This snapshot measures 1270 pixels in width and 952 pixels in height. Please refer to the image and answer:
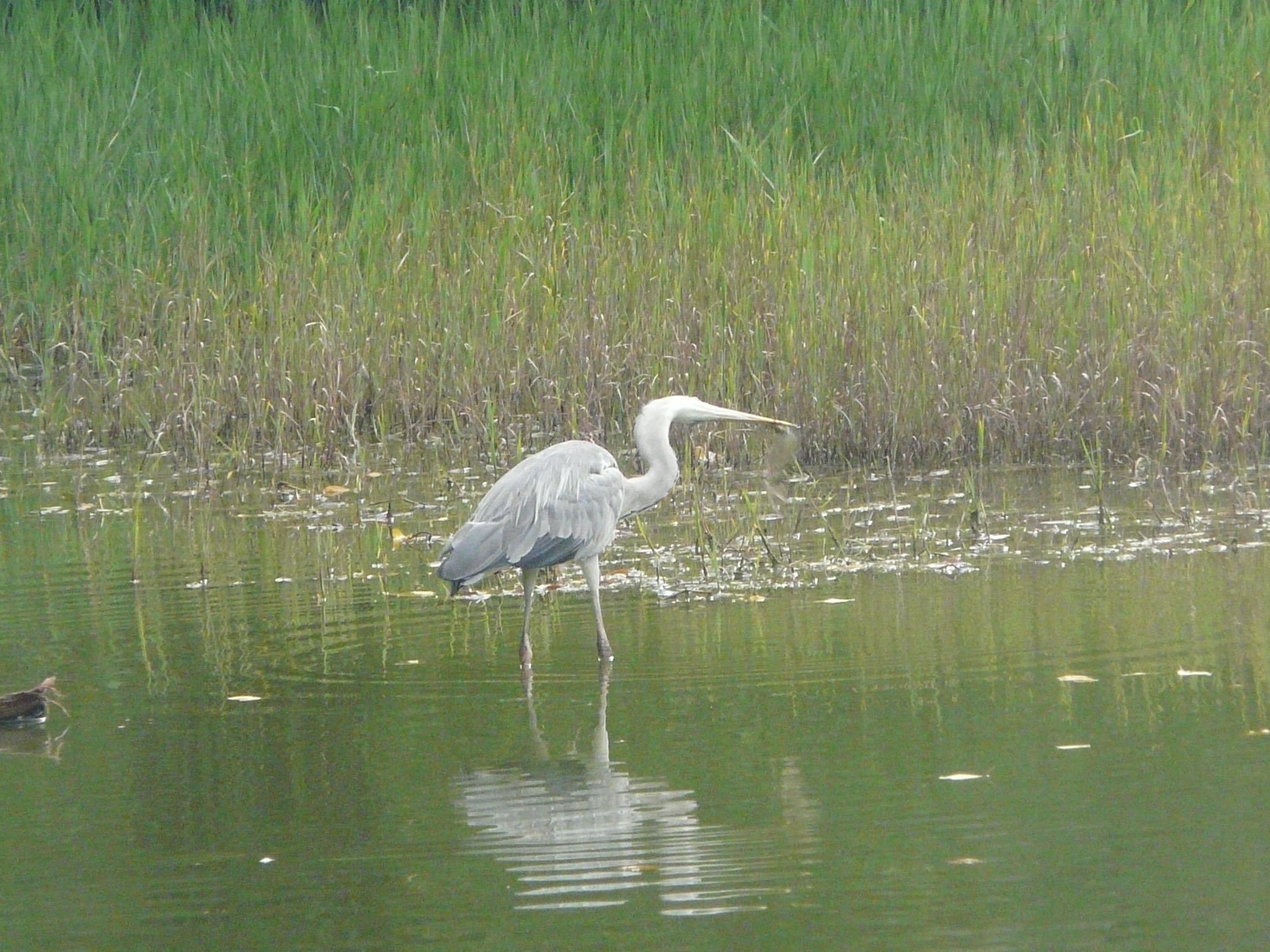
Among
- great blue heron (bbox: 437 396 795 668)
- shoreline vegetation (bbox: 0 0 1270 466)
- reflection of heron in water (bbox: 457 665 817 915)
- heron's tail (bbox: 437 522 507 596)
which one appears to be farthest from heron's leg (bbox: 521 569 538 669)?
shoreline vegetation (bbox: 0 0 1270 466)

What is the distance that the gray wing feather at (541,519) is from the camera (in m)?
6.31

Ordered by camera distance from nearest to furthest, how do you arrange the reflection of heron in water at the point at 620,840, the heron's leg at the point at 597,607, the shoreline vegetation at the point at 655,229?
the reflection of heron in water at the point at 620,840, the heron's leg at the point at 597,607, the shoreline vegetation at the point at 655,229

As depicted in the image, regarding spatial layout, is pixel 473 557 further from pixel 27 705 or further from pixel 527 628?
pixel 27 705

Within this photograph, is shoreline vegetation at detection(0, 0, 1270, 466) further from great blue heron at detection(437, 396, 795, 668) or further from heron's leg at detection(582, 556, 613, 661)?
heron's leg at detection(582, 556, 613, 661)

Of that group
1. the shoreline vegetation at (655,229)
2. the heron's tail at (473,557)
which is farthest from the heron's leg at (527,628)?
the shoreline vegetation at (655,229)

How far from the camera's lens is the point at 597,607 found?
243 inches

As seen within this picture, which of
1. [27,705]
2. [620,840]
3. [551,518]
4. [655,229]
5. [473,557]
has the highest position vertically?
[655,229]

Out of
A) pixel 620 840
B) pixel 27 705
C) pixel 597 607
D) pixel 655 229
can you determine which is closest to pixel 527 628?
pixel 597 607

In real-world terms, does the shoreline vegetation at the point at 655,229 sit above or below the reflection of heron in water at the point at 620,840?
above

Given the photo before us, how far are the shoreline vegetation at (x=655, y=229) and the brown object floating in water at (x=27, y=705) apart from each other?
4.24 meters

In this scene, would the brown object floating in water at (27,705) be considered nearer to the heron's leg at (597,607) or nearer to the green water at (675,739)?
the green water at (675,739)

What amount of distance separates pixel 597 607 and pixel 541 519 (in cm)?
36

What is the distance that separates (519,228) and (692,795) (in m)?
6.48

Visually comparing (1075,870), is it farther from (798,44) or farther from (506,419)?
(798,44)
